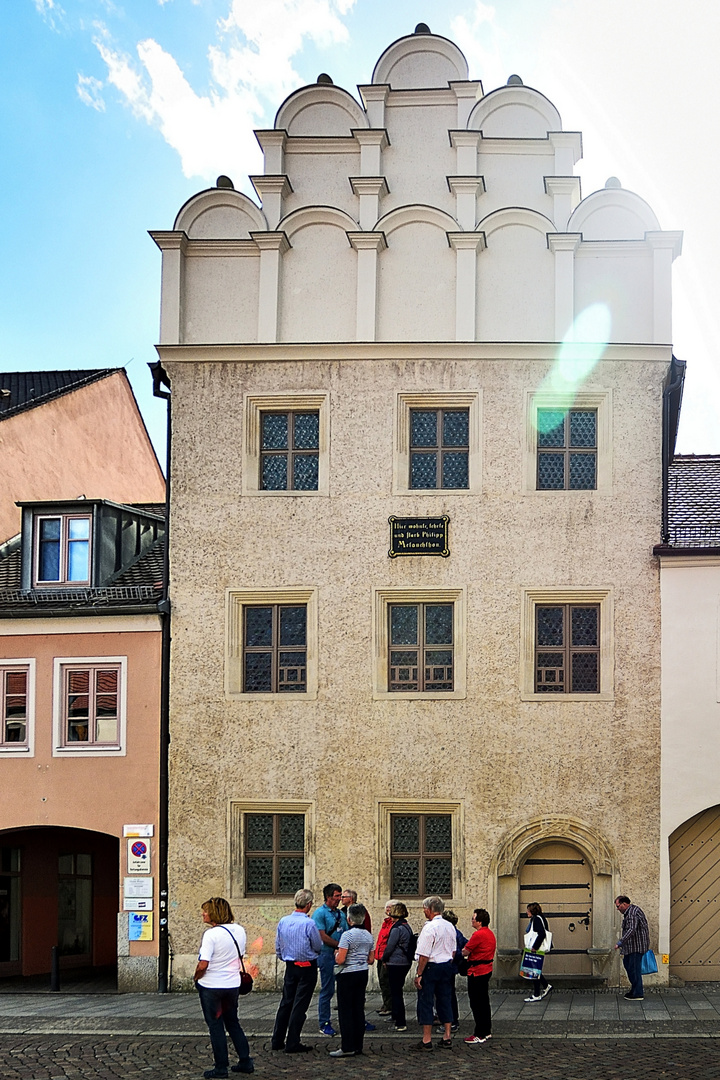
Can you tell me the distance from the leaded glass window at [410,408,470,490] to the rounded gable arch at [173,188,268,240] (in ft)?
13.6

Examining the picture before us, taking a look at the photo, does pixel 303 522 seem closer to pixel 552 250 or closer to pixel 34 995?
pixel 552 250

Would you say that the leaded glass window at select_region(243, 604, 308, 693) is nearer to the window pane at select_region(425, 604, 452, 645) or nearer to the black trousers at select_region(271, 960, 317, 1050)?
the window pane at select_region(425, 604, 452, 645)

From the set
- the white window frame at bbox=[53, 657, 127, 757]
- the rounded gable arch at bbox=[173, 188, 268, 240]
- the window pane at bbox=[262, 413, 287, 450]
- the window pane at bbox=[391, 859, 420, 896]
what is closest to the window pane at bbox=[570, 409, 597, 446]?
the window pane at bbox=[262, 413, 287, 450]

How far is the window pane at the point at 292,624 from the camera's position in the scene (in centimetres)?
2052

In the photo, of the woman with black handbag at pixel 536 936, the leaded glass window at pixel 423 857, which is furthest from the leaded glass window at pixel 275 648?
the woman with black handbag at pixel 536 936

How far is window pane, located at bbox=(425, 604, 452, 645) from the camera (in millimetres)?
20266

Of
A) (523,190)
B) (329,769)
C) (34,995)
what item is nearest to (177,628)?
(329,769)

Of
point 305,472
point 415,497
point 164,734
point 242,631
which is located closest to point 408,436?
point 415,497

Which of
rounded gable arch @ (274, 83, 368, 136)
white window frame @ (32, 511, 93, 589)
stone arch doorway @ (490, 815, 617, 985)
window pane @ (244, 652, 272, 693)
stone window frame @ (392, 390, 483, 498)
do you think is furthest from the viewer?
white window frame @ (32, 511, 93, 589)

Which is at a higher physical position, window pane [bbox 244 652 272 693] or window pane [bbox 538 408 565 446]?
window pane [bbox 538 408 565 446]

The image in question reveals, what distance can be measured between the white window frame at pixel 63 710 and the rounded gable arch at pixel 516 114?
10269 millimetres

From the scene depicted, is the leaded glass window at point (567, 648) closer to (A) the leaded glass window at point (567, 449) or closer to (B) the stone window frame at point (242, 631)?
(A) the leaded glass window at point (567, 449)

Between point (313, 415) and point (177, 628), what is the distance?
3946 millimetres

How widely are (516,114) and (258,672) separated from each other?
386 inches
